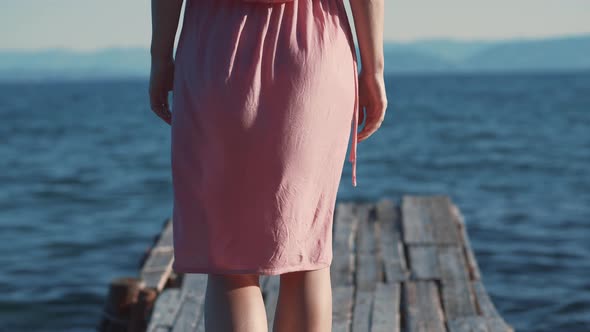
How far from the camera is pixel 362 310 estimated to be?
3.58m

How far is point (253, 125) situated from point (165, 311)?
1.95 metres

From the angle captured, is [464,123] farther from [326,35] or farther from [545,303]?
[326,35]

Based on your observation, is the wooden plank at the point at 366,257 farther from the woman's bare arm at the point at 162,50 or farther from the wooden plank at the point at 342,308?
the woman's bare arm at the point at 162,50

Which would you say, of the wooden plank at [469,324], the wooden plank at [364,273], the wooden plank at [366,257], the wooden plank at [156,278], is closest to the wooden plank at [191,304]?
the wooden plank at [156,278]

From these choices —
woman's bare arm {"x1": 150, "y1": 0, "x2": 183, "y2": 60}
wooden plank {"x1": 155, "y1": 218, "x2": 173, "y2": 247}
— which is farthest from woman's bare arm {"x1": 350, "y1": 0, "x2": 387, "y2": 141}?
wooden plank {"x1": 155, "y1": 218, "x2": 173, "y2": 247}

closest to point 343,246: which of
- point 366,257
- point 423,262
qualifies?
point 366,257

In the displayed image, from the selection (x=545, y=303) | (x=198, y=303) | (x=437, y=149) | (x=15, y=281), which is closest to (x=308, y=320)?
Answer: (x=198, y=303)

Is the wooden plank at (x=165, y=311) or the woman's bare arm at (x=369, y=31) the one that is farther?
the wooden plank at (x=165, y=311)

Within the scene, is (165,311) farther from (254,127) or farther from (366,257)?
(254,127)

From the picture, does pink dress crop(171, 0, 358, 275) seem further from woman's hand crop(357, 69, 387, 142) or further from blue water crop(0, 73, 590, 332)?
blue water crop(0, 73, 590, 332)

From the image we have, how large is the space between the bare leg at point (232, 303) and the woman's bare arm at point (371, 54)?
0.56 meters

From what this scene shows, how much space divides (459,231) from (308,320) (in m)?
3.60

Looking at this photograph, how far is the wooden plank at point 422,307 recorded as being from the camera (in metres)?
3.38

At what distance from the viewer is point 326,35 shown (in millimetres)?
1935
